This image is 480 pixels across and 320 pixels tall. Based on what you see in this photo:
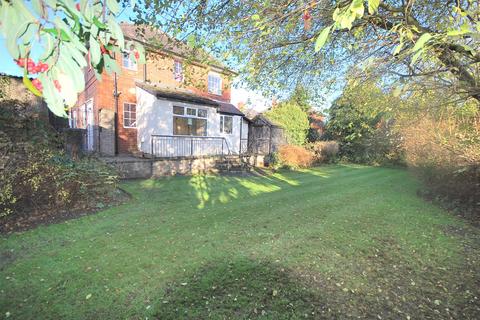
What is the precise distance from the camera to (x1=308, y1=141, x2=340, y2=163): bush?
1880cm

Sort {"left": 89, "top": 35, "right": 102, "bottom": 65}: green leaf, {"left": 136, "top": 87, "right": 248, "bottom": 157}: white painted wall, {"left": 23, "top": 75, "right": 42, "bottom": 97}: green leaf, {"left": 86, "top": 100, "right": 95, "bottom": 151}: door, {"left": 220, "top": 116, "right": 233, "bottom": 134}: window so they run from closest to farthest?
{"left": 23, "top": 75, "right": 42, "bottom": 97}: green leaf < {"left": 89, "top": 35, "right": 102, "bottom": 65}: green leaf < {"left": 136, "top": 87, "right": 248, "bottom": 157}: white painted wall < {"left": 86, "top": 100, "right": 95, "bottom": 151}: door < {"left": 220, "top": 116, "right": 233, "bottom": 134}: window

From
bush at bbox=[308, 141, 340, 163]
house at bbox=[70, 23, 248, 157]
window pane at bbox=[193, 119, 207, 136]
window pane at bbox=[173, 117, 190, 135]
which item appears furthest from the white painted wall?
bush at bbox=[308, 141, 340, 163]

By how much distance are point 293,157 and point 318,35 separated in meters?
12.4

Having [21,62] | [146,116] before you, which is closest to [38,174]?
[21,62]

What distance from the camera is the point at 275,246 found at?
172 inches

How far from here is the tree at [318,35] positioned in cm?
387

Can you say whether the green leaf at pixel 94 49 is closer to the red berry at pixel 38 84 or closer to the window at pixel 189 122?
the red berry at pixel 38 84

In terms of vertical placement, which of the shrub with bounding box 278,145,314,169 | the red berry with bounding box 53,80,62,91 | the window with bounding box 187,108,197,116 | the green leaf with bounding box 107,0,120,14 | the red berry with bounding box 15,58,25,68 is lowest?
the shrub with bounding box 278,145,314,169

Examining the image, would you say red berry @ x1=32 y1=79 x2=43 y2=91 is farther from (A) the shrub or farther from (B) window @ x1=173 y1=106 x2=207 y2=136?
(A) the shrub

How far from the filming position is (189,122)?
562 inches

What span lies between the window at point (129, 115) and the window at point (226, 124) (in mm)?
5335

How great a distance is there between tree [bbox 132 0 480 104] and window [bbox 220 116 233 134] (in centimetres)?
1026

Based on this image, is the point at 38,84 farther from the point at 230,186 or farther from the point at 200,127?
the point at 200,127

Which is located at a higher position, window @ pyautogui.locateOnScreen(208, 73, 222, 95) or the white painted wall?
window @ pyautogui.locateOnScreen(208, 73, 222, 95)
